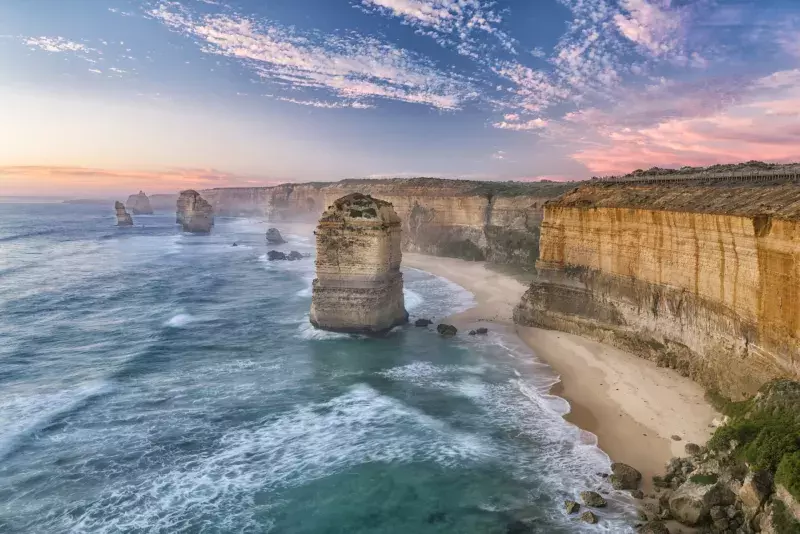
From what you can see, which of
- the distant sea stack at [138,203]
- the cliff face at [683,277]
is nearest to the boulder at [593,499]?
the cliff face at [683,277]

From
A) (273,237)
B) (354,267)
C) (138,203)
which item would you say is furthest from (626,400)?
(138,203)

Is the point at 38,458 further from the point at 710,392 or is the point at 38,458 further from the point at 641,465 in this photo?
the point at 710,392

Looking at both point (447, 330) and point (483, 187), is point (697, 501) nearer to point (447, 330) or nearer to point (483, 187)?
point (447, 330)

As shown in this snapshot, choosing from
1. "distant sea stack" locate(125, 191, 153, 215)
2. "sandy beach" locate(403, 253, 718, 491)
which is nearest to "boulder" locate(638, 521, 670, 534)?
"sandy beach" locate(403, 253, 718, 491)

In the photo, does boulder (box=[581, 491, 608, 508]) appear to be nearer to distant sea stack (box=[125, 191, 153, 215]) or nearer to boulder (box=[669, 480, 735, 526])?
boulder (box=[669, 480, 735, 526])

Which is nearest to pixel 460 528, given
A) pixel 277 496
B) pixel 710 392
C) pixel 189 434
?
pixel 277 496

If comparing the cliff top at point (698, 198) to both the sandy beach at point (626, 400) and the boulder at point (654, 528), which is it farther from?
the boulder at point (654, 528)
